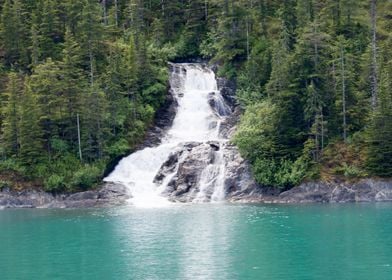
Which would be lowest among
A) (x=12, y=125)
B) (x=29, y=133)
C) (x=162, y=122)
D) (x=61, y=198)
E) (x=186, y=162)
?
(x=61, y=198)

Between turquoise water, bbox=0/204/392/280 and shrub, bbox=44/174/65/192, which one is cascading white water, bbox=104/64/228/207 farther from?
turquoise water, bbox=0/204/392/280

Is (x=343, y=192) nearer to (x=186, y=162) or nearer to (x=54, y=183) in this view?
(x=186, y=162)

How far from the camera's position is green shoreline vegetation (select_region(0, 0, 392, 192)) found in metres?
71.7

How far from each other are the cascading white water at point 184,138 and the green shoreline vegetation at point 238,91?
207 cm

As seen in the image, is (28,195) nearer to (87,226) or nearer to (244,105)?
(87,226)

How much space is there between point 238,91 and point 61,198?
25894 mm

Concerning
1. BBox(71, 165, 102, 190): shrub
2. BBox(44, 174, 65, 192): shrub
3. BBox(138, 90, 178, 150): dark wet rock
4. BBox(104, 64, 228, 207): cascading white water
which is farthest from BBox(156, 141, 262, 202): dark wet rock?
BBox(44, 174, 65, 192): shrub

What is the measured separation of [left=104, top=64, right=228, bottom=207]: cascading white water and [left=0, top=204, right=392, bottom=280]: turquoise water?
6.09 meters

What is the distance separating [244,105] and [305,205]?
20.1 m

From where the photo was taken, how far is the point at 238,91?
279 ft

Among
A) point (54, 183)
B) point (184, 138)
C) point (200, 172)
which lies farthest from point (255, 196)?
point (54, 183)

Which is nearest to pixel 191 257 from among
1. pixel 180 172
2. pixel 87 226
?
pixel 87 226

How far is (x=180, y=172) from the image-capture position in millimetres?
73188

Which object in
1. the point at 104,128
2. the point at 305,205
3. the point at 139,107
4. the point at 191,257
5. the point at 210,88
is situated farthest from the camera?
the point at 210,88
